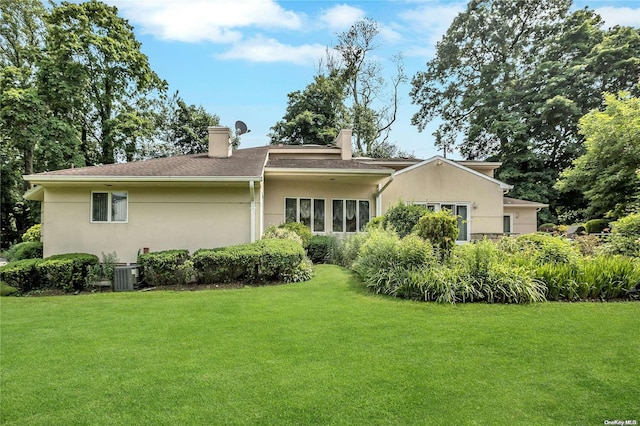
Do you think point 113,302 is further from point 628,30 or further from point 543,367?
point 628,30

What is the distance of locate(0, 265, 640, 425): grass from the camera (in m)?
2.94

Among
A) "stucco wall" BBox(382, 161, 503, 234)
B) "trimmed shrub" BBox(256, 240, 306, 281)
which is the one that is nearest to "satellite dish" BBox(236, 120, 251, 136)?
"stucco wall" BBox(382, 161, 503, 234)

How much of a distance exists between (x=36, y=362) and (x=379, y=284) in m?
5.84

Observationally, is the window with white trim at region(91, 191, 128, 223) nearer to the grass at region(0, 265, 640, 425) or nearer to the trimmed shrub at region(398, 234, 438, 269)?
the grass at region(0, 265, 640, 425)

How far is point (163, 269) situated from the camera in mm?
8578

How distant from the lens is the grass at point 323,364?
9.64 feet

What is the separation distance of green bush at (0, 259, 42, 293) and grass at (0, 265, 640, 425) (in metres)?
2.19

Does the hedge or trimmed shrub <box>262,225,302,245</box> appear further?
trimmed shrub <box>262,225,302,245</box>

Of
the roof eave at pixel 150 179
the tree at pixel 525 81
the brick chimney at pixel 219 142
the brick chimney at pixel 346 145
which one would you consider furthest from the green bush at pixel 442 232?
the tree at pixel 525 81

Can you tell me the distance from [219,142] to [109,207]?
504 centimetres

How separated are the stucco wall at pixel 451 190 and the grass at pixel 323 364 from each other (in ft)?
29.1

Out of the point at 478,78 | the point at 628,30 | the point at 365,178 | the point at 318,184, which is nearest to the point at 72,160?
the point at 318,184

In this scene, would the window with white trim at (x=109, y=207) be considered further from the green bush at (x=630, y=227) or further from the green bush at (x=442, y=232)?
the green bush at (x=630, y=227)

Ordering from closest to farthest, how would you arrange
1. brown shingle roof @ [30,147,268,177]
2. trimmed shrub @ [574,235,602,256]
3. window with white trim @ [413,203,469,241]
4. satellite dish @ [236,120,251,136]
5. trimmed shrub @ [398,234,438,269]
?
trimmed shrub @ [398,234,438,269]
trimmed shrub @ [574,235,602,256]
brown shingle roof @ [30,147,268,177]
window with white trim @ [413,203,469,241]
satellite dish @ [236,120,251,136]
